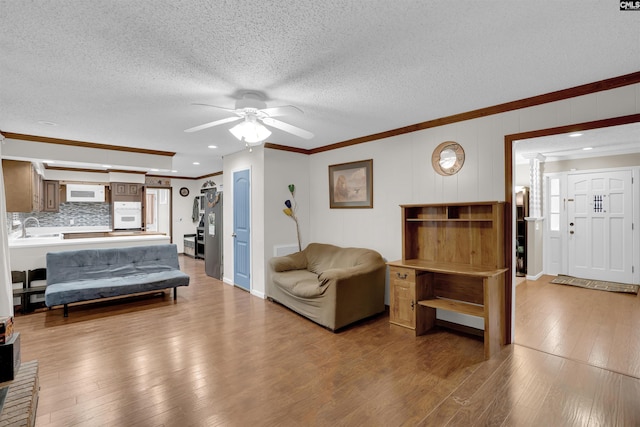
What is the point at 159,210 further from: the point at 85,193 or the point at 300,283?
the point at 300,283

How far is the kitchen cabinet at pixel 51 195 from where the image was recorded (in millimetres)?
6547

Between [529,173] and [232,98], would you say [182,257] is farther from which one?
[529,173]

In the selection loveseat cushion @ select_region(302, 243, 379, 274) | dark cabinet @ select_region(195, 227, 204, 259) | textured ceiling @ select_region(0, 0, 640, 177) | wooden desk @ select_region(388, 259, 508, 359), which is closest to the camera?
textured ceiling @ select_region(0, 0, 640, 177)

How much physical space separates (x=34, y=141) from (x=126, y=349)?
3.44m

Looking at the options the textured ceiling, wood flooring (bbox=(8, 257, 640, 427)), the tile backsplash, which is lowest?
wood flooring (bbox=(8, 257, 640, 427))

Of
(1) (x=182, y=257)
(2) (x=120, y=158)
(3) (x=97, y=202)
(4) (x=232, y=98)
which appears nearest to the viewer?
(4) (x=232, y=98)

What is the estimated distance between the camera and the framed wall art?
14.5 ft

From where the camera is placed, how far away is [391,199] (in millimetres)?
4133

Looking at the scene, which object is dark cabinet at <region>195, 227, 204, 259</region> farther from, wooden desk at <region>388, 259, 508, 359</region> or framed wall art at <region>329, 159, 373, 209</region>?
wooden desk at <region>388, 259, 508, 359</region>

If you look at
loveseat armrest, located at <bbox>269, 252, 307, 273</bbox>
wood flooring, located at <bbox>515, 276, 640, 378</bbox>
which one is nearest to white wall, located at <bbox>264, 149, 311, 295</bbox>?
loveseat armrest, located at <bbox>269, 252, 307, 273</bbox>

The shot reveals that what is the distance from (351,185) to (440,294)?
1.98 metres

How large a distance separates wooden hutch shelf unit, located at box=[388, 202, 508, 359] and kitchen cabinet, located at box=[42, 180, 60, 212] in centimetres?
746

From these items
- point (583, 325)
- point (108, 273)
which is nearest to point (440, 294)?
point (583, 325)

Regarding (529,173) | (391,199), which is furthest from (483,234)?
(529,173)
